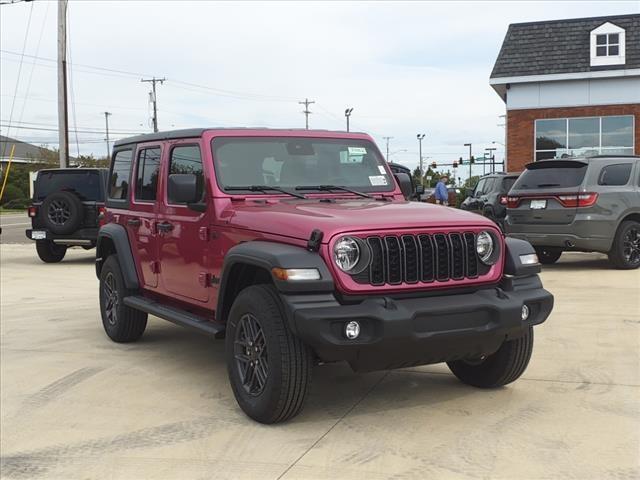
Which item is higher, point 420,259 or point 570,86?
point 570,86

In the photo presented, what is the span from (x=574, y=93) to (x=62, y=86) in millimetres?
18493

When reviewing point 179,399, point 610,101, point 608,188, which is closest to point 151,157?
point 179,399

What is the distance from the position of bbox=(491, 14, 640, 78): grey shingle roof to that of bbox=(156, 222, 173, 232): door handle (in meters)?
23.5

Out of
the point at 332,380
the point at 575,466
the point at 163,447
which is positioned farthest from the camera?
the point at 332,380

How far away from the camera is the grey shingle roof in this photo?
2670 centimetres

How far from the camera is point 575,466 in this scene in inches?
147

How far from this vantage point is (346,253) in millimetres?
4180

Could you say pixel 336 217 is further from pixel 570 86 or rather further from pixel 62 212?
pixel 570 86

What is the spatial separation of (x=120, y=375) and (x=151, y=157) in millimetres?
1910

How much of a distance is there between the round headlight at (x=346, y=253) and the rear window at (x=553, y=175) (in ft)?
25.2

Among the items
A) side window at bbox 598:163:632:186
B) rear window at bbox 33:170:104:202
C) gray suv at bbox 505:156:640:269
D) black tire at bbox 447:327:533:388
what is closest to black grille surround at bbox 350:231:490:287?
black tire at bbox 447:327:533:388

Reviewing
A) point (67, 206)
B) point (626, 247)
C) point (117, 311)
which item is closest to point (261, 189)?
point (117, 311)

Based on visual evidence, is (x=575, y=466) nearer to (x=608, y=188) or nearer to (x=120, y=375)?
(x=120, y=375)

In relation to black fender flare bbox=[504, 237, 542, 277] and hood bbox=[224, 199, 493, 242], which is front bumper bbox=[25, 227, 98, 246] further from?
black fender flare bbox=[504, 237, 542, 277]
